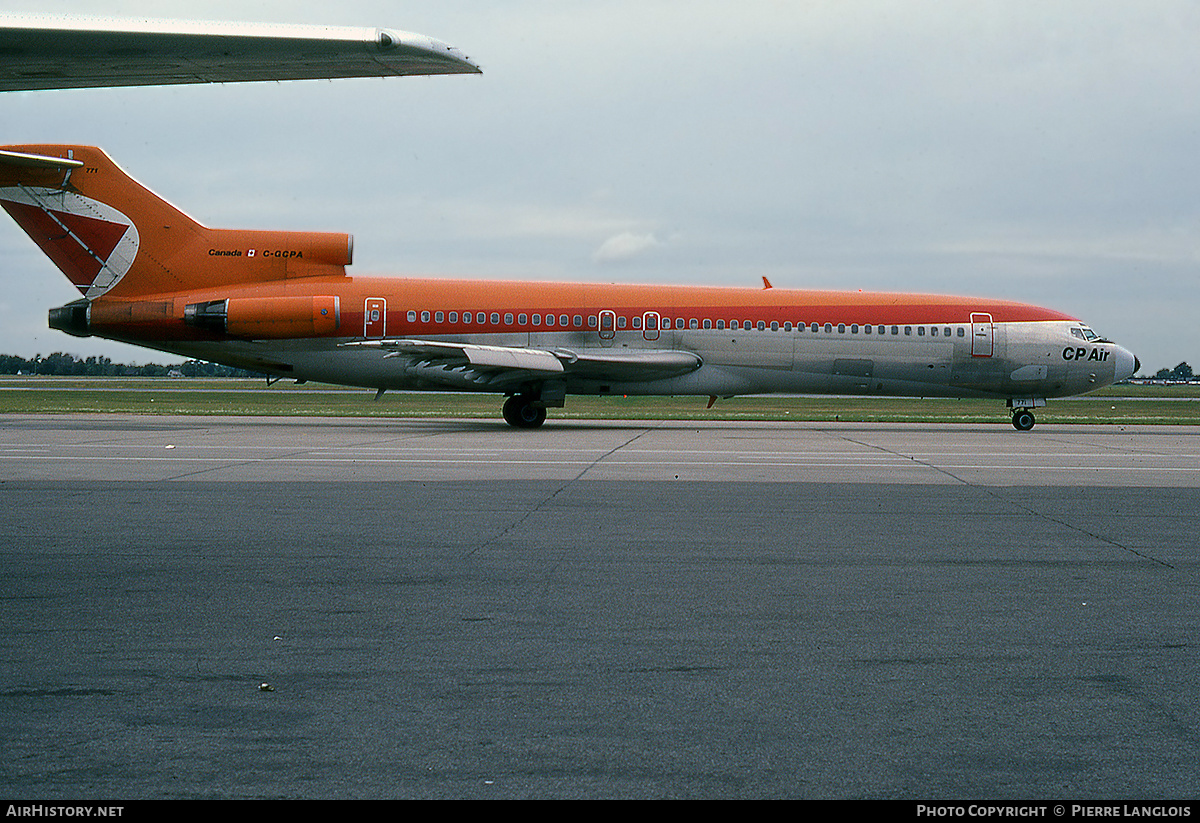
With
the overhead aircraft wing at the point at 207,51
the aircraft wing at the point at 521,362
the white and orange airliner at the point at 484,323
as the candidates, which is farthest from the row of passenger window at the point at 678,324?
the overhead aircraft wing at the point at 207,51

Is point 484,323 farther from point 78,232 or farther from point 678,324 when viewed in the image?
point 78,232

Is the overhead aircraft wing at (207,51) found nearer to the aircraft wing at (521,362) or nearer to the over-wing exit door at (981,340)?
the aircraft wing at (521,362)

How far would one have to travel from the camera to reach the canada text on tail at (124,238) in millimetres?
25906

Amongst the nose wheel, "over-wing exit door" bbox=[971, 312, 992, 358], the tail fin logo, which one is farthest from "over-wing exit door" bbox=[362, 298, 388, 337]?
the nose wheel

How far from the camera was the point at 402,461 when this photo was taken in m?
16.5

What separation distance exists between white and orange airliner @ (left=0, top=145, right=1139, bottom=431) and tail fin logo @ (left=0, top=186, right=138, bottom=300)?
0.04m

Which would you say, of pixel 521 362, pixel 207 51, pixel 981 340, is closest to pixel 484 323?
pixel 521 362

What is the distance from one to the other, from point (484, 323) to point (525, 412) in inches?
96.8

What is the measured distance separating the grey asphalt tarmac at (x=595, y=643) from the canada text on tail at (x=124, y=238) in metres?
15.5

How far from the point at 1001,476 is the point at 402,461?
880cm

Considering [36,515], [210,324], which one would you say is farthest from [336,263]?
[36,515]

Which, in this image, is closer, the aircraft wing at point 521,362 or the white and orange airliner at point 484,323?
the aircraft wing at point 521,362

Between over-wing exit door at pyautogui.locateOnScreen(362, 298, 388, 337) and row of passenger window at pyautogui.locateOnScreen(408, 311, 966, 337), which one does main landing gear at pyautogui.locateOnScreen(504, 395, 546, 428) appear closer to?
row of passenger window at pyautogui.locateOnScreen(408, 311, 966, 337)
